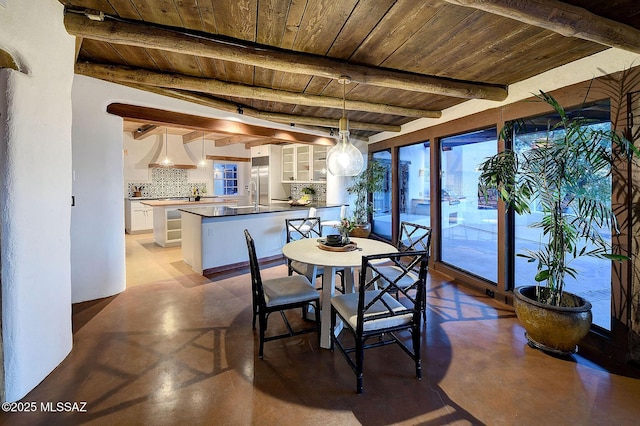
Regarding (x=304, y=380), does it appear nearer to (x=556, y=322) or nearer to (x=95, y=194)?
(x=556, y=322)

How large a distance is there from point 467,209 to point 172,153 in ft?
23.6

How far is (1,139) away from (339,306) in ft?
7.64

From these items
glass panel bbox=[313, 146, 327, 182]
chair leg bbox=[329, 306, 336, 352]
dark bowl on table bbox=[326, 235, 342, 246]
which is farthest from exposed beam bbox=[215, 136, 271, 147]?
chair leg bbox=[329, 306, 336, 352]

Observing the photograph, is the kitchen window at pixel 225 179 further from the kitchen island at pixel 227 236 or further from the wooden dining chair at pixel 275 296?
the wooden dining chair at pixel 275 296

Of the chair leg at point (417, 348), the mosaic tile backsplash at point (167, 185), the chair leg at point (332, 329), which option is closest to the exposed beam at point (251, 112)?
the chair leg at point (332, 329)

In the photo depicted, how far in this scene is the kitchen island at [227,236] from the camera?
439cm

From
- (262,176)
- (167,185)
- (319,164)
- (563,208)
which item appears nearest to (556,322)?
(563,208)

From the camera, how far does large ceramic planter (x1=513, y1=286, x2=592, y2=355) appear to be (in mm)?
2254

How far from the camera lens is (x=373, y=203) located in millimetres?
6617

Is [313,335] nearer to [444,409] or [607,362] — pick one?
[444,409]

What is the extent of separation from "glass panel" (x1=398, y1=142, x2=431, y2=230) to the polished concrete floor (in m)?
2.32

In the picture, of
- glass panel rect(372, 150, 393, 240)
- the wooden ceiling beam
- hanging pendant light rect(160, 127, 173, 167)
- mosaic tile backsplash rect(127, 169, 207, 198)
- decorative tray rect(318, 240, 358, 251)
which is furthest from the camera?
mosaic tile backsplash rect(127, 169, 207, 198)

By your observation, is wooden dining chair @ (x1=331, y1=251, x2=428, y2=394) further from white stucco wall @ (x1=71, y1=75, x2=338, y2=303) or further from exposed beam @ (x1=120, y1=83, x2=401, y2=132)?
exposed beam @ (x1=120, y1=83, x2=401, y2=132)

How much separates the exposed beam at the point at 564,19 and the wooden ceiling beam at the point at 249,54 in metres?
1.18
